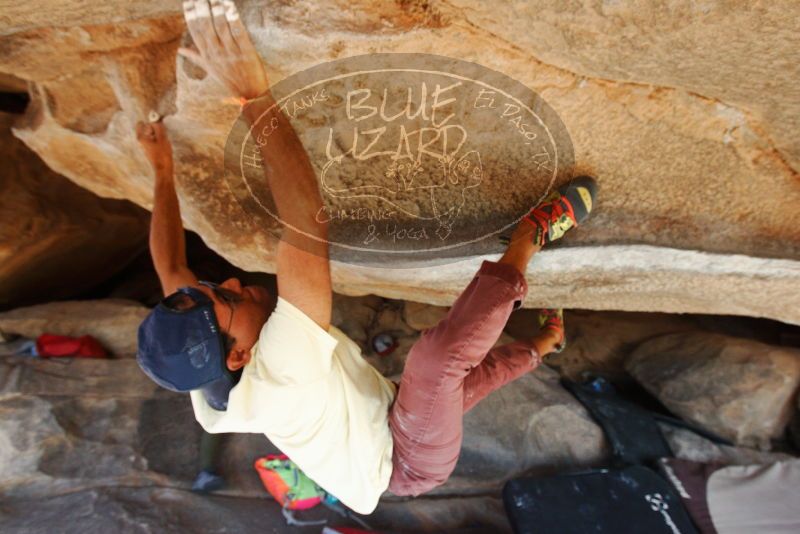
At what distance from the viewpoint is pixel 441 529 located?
2.36 m

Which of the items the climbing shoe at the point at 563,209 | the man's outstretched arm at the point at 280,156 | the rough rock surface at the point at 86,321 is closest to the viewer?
the man's outstretched arm at the point at 280,156

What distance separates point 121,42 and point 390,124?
2.53ft

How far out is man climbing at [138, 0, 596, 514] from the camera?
1.03 meters

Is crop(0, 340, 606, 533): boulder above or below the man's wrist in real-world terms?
below

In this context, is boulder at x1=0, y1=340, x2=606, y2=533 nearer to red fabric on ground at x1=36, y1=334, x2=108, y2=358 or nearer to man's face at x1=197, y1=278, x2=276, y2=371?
red fabric on ground at x1=36, y1=334, x2=108, y2=358

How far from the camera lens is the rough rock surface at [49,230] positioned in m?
2.41

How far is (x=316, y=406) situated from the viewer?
1214 millimetres

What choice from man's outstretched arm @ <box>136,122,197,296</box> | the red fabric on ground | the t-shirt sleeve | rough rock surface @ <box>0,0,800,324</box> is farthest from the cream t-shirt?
the red fabric on ground

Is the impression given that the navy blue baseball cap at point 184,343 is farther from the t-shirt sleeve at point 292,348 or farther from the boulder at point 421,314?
the boulder at point 421,314

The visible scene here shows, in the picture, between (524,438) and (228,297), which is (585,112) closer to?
(228,297)

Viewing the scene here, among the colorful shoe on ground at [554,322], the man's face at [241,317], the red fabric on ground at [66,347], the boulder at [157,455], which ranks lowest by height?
the boulder at [157,455]

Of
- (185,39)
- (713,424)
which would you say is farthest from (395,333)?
(185,39)

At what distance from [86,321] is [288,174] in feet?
6.91

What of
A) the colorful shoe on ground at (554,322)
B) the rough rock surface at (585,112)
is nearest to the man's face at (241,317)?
the rough rock surface at (585,112)
